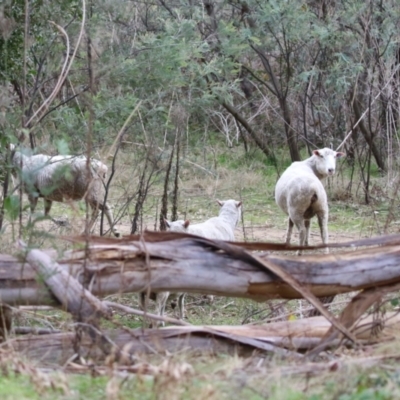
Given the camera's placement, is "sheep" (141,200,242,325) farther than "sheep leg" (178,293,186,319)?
No

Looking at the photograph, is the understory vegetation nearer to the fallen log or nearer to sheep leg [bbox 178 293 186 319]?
the fallen log

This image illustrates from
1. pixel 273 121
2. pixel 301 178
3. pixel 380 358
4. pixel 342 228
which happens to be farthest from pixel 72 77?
pixel 273 121

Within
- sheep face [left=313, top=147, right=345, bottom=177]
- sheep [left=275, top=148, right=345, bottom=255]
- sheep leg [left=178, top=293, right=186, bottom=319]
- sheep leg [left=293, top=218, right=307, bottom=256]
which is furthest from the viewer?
sheep face [left=313, top=147, right=345, bottom=177]

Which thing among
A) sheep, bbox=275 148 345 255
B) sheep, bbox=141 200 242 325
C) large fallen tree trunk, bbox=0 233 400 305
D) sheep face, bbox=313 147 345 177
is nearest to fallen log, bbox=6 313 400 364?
large fallen tree trunk, bbox=0 233 400 305

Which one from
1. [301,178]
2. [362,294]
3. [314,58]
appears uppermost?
[314,58]

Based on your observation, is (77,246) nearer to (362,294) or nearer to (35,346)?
(35,346)

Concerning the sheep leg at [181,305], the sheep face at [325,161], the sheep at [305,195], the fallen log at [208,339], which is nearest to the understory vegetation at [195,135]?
the fallen log at [208,339]

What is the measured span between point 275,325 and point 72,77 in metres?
6.02

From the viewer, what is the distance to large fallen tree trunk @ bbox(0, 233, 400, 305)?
570 centimetres

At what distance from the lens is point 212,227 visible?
9703 mm

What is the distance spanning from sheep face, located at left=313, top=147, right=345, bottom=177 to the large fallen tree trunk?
642 cm

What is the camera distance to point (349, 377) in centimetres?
486

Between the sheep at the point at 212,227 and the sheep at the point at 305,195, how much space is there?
1.43m

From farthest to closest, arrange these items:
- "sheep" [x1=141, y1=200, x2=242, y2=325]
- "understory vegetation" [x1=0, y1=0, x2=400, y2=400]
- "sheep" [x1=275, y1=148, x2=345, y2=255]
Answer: "sheep" [x1=275, y1=148, x2=345, y2=255], "sheep" [x1=141, y1=200, x2=242, y2=325], "understory vegetation" [x1=0, y1=0, x2=400, y2=400]
